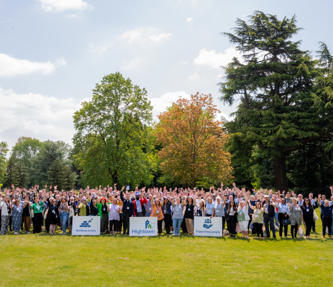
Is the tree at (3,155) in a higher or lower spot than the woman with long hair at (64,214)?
higher

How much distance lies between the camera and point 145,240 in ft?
46.8

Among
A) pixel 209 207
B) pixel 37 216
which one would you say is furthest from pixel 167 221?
pixel 37 216

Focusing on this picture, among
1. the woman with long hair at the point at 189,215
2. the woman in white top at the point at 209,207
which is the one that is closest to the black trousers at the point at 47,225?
the woman with long hair at the point at 189,215

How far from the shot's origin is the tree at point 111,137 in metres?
33.6

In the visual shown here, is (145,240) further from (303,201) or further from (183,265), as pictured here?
(303,201)

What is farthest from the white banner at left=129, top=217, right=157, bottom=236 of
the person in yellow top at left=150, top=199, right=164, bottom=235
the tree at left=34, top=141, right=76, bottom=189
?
the tree at left=34, top=141, right=76, bottom=189

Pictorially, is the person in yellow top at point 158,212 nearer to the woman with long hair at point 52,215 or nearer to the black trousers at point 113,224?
the black trousers at point 113,224

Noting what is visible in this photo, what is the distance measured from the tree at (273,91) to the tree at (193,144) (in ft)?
11.2

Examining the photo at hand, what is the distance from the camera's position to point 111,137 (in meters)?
34.2

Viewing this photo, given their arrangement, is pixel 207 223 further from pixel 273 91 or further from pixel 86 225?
pixel 273 91

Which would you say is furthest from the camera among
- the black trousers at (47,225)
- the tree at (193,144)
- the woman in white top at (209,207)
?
the tree at (193,144)

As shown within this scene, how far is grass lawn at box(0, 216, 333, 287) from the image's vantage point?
27.6 ft

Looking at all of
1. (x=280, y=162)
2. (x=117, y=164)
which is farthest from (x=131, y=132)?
(x=280, y=162)

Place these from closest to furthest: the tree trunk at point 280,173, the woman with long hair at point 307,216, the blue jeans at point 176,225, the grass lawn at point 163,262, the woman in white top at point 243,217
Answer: the grass lawn at point 163,262, the woman in white top at point 243,217, the woman with long hair at point 307,216, the blue jeans at point 176,225, the tree trunk at point 280,173
